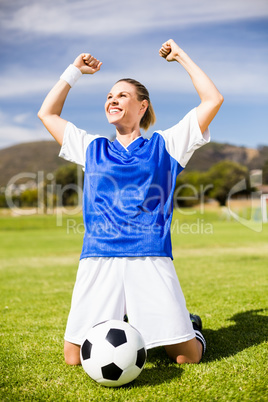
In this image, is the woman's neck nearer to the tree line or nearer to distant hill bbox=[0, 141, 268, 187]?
the tree line

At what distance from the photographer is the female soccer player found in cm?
334

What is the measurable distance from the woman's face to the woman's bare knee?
1947 millimetres

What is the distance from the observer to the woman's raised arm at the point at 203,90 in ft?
11.1

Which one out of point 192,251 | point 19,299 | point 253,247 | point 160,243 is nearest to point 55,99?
point 160,243

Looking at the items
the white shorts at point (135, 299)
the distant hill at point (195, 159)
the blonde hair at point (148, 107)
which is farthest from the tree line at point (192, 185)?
the white shorts at point (135, 299)

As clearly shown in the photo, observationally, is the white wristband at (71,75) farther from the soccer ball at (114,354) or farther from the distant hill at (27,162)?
the distant hill at (27,162)

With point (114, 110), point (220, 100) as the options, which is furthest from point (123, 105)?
point (220, 100)

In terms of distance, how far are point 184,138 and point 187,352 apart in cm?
180

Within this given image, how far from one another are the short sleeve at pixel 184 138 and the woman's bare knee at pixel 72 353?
5.94 feet

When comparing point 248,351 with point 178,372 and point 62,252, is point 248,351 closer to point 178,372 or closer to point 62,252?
point 178,372

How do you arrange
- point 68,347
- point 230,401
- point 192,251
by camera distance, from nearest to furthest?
1. point 230,401
2. point 68,347
3. point 192,251

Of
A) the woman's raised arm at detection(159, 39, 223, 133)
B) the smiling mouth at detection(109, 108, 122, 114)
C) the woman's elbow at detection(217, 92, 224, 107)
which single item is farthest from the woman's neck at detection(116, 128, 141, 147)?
the woman's elbow at detection(217, 92, 224, 107)

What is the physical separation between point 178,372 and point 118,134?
2.09 m

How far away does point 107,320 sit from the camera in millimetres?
3273
